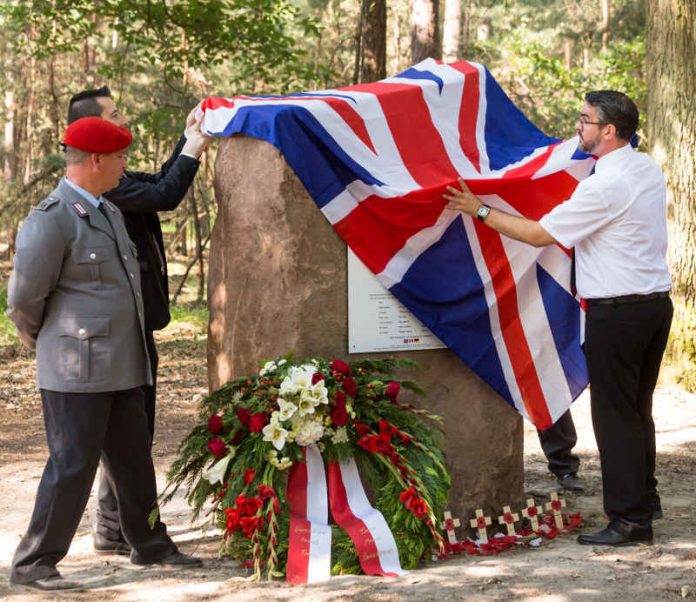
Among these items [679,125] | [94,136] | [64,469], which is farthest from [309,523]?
[679,125]

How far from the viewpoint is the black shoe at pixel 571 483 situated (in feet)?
19.4

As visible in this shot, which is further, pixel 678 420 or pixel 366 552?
pixel 678 420

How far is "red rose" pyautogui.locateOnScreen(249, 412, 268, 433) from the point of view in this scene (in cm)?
427

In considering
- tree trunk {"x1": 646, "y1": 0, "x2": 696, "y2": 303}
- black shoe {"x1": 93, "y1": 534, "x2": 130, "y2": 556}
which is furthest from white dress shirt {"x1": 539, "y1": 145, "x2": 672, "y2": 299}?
tree trunk {"x1": 646, "y1": 0, "x2": 696, "y2": 303}

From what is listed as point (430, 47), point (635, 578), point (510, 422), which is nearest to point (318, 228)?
point (510, 422)

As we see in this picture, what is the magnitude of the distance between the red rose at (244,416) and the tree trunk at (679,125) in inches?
232

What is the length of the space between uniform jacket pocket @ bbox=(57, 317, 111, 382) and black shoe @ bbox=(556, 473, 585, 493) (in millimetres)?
3060

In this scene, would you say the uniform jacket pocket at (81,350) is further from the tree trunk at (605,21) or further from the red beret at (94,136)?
the tree trunk at (605,21)

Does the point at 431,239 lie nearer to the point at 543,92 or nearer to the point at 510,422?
the point at 510,422

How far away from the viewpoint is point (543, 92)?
64.0 ft

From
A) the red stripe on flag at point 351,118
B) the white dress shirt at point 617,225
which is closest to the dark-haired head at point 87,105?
the red stripe on flag at point 351,118

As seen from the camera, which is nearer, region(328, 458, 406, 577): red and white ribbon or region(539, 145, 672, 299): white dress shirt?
region(328, 458, 406, 577): red and white ribbon

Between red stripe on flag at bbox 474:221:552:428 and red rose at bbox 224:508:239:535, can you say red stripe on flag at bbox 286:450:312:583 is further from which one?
red stripe on flag at bbox 474:221:552:428

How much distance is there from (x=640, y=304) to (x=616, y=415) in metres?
0.53
